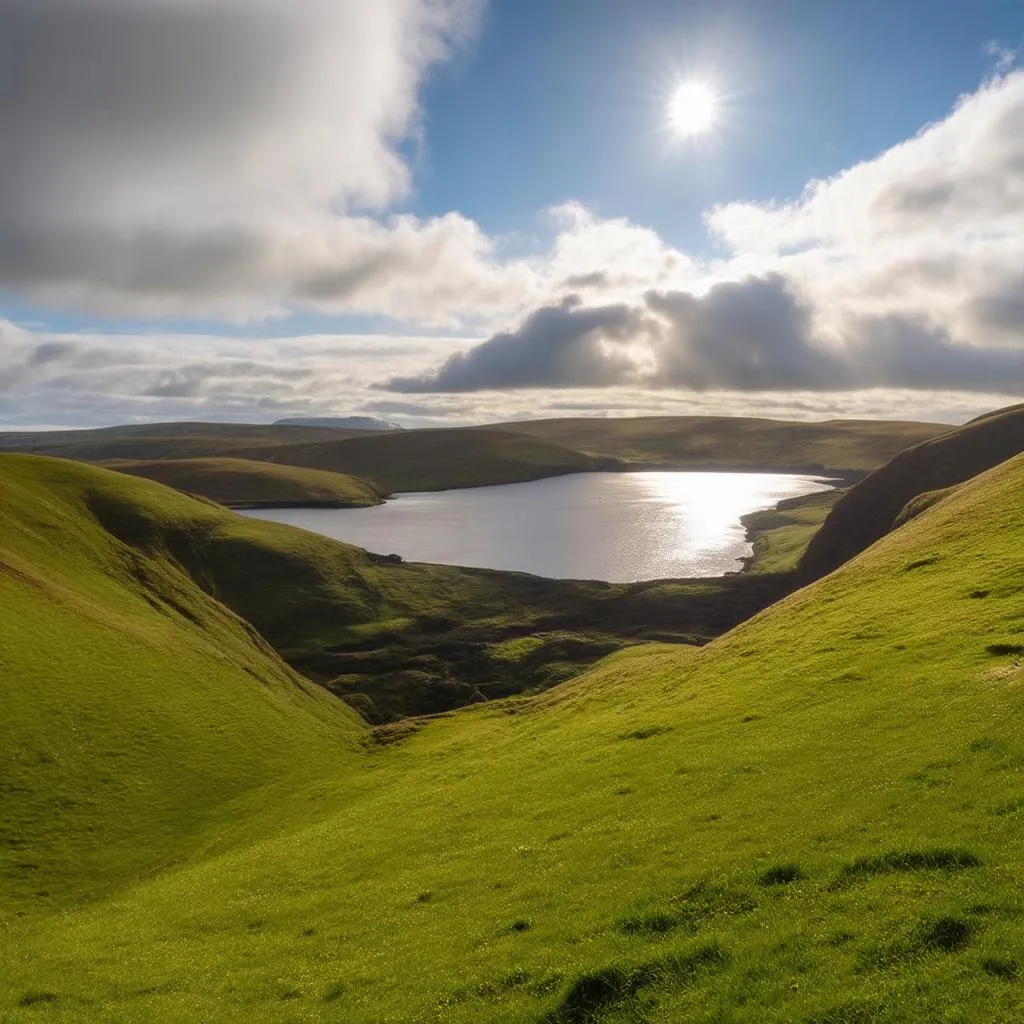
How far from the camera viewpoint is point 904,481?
390 ft

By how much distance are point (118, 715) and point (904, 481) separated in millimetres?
117380

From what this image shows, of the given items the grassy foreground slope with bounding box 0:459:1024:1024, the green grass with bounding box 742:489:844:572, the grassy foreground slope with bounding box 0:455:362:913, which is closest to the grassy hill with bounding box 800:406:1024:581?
the green grass with bounding box 742:489:844:572

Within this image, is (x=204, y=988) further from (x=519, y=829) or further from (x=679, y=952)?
(x=679, y=952)

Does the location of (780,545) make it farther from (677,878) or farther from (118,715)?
(677,878)

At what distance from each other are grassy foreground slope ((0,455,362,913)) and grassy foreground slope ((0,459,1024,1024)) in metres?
6.04

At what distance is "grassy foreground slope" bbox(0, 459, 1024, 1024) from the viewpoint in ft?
45.8

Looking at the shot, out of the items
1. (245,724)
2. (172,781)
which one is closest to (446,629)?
(245,724)

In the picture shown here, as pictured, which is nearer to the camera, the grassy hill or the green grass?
the grassy hill

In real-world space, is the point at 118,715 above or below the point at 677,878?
below

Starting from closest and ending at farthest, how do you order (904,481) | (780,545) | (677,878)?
(677,878)
(904,481)
(780,545)

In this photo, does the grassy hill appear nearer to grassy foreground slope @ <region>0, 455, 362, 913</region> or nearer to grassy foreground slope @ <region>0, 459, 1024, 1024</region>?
grassy foreground slope @ <region>0, 459, 1024, 1024</region>

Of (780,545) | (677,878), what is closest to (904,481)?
(780,545)

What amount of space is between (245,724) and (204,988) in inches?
1386

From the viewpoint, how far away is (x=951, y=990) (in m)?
12.0
